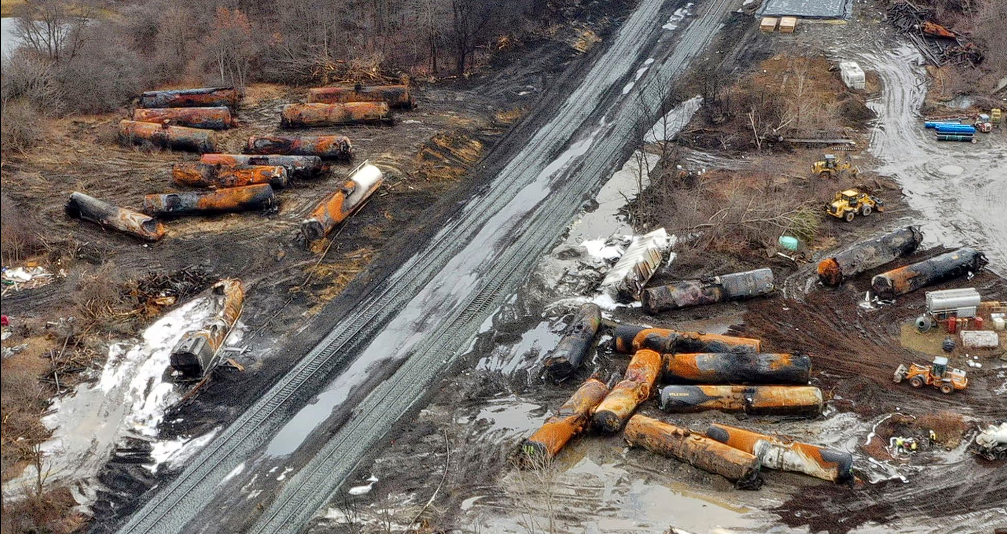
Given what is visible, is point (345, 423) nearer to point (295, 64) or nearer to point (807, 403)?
point (807, 403)

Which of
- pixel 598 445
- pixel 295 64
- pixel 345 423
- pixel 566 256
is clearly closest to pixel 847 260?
pixel 566 256

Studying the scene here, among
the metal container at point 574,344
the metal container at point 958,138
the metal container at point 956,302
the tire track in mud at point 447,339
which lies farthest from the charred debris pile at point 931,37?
the metal container at point 574,344

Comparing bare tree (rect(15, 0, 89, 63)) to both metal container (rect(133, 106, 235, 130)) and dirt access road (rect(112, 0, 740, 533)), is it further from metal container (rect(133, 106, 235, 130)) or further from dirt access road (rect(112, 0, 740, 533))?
dirt access road (rect(112, 0, 740, 533))

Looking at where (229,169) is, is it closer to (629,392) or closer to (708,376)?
(629,392)

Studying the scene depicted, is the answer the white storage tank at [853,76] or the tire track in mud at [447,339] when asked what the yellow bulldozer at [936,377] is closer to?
the tire track in mud at [447,339]

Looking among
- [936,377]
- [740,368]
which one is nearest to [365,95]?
[740,368]
